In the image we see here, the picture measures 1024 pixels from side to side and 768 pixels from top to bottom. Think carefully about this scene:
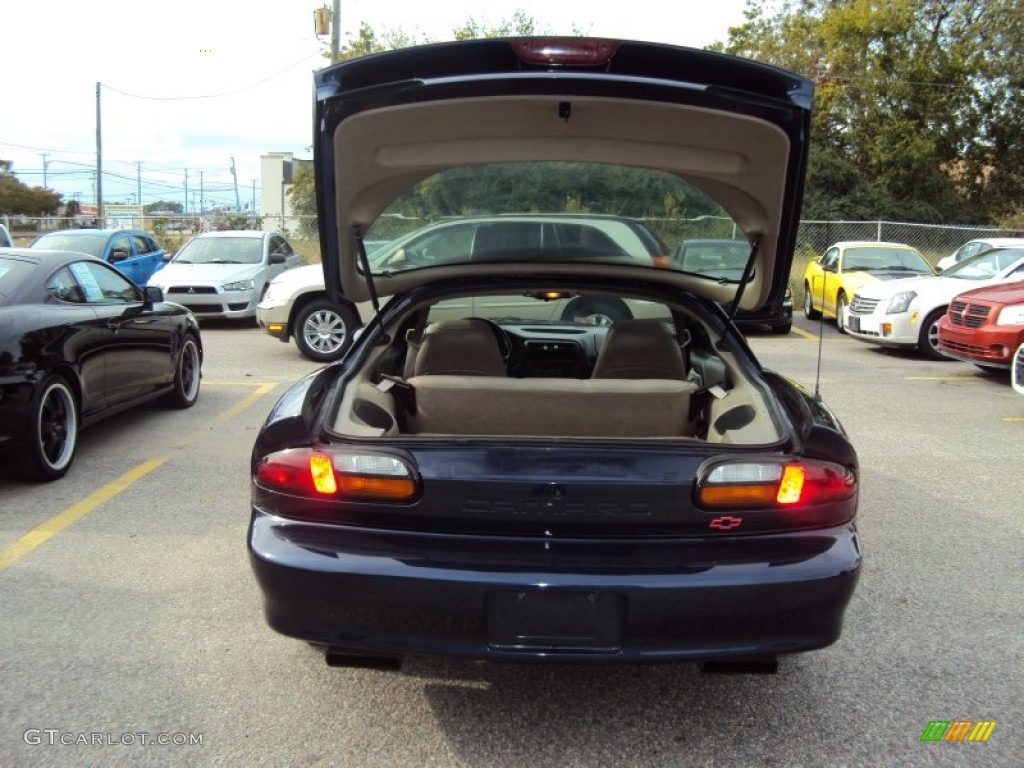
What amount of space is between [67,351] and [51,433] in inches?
20.4

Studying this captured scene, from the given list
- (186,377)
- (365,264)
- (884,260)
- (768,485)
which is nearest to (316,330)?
(186,377)

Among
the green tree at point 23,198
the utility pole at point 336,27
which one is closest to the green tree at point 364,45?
the utility pole at point 336,27

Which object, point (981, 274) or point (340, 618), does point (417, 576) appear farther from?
point (981, 274)

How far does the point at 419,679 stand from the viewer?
312 cm

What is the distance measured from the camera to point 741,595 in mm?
2439

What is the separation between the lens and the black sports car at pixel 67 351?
5.05m

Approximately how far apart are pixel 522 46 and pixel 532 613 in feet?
5.51

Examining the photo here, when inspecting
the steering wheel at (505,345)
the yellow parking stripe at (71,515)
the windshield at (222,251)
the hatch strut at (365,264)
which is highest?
the hatch strut at (365,264)

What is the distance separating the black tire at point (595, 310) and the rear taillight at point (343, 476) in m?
2.02

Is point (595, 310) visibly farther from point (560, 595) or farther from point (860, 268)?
point (860, 268)

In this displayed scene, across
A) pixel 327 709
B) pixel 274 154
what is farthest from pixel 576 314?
pixel 274 154

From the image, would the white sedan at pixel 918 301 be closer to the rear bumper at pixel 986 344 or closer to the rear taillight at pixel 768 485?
the rear bumper at pixel 986 344

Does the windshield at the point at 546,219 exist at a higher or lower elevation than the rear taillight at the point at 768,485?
→ higher

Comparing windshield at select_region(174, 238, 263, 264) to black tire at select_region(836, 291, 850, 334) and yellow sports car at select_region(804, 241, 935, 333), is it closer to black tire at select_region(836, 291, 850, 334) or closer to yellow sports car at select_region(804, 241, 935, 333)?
yellow sports car at select_region(804, 241, 935, 333)
